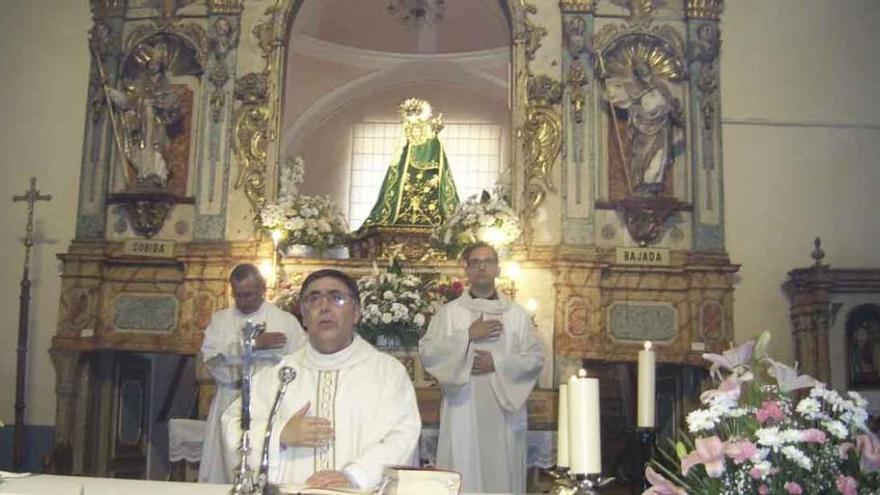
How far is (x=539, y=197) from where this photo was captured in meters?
9.41

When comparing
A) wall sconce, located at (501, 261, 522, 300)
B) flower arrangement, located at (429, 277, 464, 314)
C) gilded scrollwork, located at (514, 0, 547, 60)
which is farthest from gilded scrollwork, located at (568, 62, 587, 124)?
flower arrangement, located at (429, 277, 464, 314)

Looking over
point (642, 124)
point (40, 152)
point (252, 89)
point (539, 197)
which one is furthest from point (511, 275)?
point (40, 152)

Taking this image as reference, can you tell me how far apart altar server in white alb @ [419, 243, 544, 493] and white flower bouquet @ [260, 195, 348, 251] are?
9.76 feet

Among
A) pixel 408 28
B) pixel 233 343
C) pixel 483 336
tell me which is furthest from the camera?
pixel 408 28

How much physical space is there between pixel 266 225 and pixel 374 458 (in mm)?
5640

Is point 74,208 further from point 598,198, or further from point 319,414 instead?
point 319,414

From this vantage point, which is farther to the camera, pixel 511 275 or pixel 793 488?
pixel 511 275

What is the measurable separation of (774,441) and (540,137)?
24.6 feet

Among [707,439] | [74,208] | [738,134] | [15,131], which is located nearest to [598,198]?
[738,134]

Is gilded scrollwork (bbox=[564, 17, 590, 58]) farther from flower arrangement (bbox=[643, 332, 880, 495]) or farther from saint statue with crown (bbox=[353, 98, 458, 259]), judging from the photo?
flower arrangement (bbox=[643, 332, 880, 495])

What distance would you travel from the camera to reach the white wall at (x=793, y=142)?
9.47m

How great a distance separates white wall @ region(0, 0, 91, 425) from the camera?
31.2 feet

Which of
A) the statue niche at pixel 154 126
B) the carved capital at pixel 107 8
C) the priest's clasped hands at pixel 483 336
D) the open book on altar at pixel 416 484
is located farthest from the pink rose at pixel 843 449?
the carved capital at pixel 107 8

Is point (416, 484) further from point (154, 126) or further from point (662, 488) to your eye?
point (154, 126)
